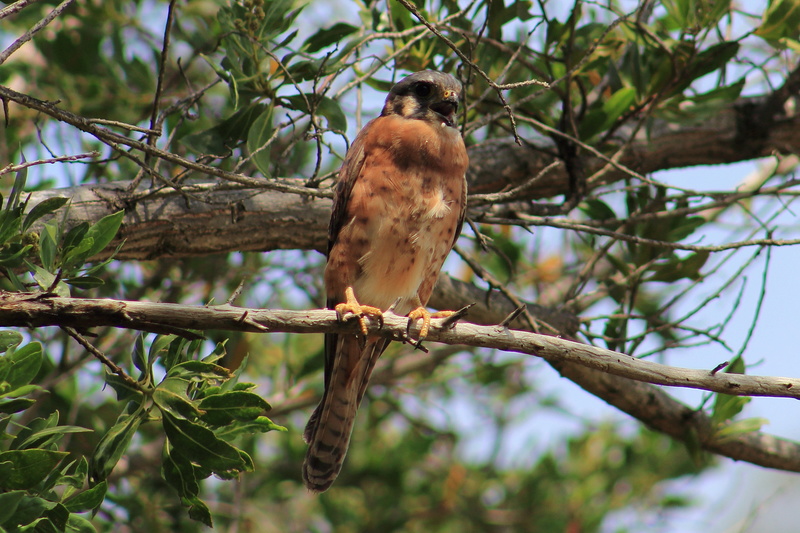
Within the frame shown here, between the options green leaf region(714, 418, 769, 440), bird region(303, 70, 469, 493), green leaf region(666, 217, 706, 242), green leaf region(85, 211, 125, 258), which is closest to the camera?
green leaf region(85, 211, 125, 258)

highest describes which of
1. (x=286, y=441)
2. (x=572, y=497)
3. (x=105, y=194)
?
(x=105, y=194)

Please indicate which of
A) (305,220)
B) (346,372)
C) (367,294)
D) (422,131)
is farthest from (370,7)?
(346,372)

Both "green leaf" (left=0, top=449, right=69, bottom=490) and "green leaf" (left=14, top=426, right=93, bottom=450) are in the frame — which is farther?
"green leaf" (left=14, top=426, right=93, bottom=450)

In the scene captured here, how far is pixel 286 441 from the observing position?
4973 millimetres

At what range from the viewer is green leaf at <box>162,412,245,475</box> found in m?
2.20

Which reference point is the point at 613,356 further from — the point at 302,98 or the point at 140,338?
the point at 302,98

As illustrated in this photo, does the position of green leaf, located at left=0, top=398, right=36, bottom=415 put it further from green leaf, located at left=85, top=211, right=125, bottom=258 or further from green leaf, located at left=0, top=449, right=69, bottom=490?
green leaf, located at left=85, top=211, right=125, bottom=258

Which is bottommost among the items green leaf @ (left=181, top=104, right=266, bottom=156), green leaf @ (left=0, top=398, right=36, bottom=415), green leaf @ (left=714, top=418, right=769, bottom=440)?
green leaf @ (left=0, top=398, right=36, bottom=415)

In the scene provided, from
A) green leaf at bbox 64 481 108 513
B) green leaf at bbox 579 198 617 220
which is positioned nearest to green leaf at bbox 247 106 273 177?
green leaf at bbox 64 481 108 513

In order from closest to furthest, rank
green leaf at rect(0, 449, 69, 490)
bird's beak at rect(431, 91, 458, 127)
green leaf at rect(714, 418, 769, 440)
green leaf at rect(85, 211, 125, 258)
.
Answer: green leaf at rect(0, 449, 69, 490), green leaf at rect(85, 211, 125, 258), bird's beak at rect(431, 91, 458, 127), green leaf at rect(714, 418, 769, 440)

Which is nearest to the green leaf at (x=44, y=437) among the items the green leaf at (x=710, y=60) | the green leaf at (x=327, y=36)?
the green leaf at (x=327, y=36)

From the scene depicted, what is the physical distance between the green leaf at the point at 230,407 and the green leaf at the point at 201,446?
7 cm

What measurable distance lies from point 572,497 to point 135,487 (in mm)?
2827

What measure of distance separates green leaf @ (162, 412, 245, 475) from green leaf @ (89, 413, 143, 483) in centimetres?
12
